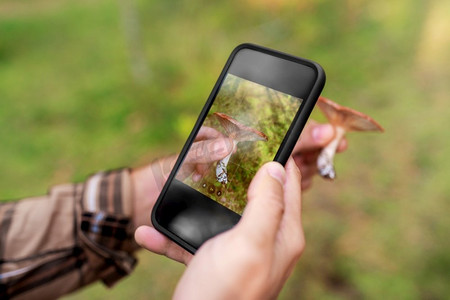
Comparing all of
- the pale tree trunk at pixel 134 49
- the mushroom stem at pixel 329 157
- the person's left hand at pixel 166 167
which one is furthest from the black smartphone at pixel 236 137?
the pale tree trunk at pixel 134 49

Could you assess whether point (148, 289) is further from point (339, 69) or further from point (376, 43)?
point (376, 43)

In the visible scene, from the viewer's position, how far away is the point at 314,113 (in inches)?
Result: 82.0

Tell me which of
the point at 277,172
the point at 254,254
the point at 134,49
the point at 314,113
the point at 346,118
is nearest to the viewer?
the point at 254,254

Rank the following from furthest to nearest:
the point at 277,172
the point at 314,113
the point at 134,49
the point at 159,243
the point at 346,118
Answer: the point at 134,49, the point at 314,113, the point at 346,118, the point at 159,243, the point at 277,172

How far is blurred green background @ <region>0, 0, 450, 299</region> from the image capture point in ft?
4.94

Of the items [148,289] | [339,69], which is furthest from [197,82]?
[148,289]

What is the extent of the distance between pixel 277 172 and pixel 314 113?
1.56 meters

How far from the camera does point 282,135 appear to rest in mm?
695

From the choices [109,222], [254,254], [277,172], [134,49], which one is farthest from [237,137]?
[134,49]

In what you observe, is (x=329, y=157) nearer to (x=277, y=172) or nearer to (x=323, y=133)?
(x=323, y=133)

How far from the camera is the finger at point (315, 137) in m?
0.96

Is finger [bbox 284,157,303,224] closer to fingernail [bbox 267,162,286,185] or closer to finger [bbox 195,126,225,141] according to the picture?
fingernail [bbox 267,162,286,185]

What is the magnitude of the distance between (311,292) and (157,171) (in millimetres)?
848

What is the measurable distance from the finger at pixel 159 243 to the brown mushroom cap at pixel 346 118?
18.6 inches
